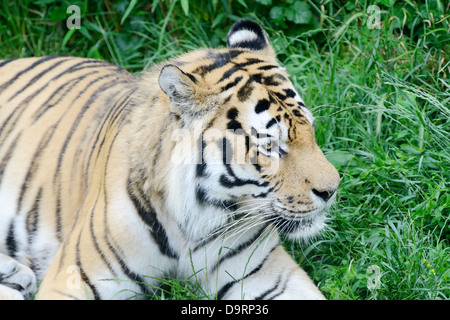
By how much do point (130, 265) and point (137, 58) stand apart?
2.42m

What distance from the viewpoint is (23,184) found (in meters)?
3.34

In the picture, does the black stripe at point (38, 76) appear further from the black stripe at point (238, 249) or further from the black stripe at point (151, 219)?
the black stripe at point (238, 249)

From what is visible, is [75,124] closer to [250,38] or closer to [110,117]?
[110,117]

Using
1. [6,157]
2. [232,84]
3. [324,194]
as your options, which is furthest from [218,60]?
[6,157]

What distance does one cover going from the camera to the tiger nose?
2611 millimetres

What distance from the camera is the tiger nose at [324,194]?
2.61m

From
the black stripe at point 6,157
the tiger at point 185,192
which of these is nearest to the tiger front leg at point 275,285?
the tiger at point 185,192

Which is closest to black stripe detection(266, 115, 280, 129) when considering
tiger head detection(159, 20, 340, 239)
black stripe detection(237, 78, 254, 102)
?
tiger head detection(159, 20, 340, 239)

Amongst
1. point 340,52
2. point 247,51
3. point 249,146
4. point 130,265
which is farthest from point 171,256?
point 340,52

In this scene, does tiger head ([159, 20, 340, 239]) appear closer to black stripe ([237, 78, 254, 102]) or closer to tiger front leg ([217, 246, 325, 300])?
black stripe ([237, 78, 254, 102])

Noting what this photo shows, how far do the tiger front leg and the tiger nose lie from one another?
16.5 inches

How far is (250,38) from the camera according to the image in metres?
3.02

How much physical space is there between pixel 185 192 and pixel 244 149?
279 mm

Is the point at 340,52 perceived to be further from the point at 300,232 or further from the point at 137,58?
the point at 300,232
